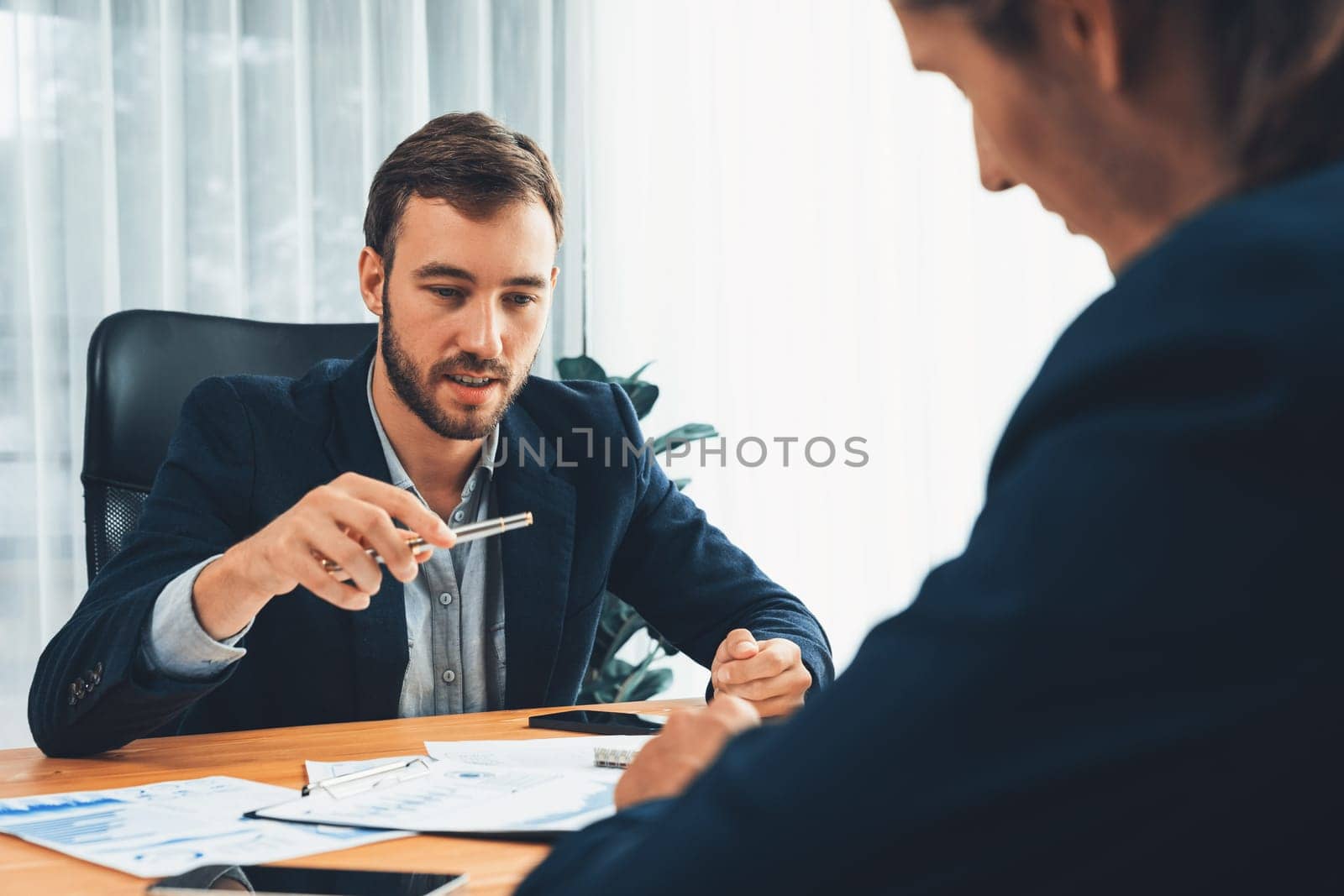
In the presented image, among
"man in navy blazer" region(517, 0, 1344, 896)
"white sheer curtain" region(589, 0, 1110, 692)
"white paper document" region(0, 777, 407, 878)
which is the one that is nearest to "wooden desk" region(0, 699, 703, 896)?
"white paper document" region(0, 777, 407, 878)

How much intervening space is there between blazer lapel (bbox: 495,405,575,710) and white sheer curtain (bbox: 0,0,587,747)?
1.62 m

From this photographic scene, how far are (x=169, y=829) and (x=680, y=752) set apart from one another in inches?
17.6

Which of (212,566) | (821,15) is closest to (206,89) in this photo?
(821,15)

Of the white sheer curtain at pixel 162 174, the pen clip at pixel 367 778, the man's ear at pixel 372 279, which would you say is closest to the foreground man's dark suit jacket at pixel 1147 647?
the pen clip at pixel 367 778

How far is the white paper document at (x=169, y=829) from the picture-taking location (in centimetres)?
78

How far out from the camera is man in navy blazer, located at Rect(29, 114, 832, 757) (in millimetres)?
1441

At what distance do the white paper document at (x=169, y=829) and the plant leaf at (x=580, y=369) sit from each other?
197 centimetres

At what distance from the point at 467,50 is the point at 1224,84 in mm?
3087

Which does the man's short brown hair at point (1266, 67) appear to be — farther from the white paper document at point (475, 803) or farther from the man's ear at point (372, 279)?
the man's ear at point (372, 279)

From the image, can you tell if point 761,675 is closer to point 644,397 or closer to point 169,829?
point 169,829

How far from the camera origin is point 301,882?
2.34ft

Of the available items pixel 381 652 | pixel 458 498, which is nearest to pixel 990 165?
pixel 381 652

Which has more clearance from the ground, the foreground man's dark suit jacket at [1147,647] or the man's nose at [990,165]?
the man's nose at [990,165]

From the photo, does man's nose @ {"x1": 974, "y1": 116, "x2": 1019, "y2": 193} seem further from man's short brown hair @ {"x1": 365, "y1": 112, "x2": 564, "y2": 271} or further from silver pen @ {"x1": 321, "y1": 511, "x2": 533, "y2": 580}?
man's short brown hair @ {"x1": 365, "y1": 112, "x2": 564, "y2": 271}
